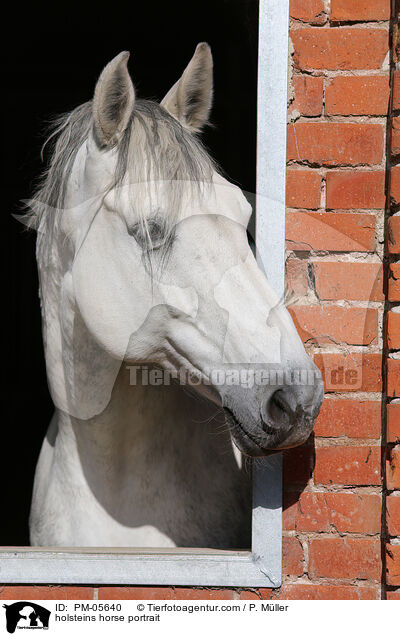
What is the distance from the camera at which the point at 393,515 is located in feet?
4.81

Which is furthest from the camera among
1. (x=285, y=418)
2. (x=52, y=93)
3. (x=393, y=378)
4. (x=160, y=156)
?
(x=52, y=93)

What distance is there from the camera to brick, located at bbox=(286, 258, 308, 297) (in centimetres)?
151

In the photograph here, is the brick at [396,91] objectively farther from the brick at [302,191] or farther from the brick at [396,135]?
the brick at [302,191]

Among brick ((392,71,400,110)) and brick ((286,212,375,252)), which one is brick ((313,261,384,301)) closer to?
brick ((286,212,375,252))

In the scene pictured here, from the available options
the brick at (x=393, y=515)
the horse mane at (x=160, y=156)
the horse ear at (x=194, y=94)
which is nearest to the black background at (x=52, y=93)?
the horse ear at (x=194, y=94)

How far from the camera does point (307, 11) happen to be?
4.94 feet

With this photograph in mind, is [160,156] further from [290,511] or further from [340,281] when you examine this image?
[290,511]

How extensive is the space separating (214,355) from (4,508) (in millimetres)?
2895

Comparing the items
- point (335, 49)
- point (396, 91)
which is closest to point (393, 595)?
point (396, 91)

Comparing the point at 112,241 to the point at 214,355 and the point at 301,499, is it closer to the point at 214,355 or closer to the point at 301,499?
the point at 214,355

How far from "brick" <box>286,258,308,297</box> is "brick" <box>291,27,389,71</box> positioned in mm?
459

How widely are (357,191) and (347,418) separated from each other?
1.77ft

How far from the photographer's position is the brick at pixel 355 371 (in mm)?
1512
